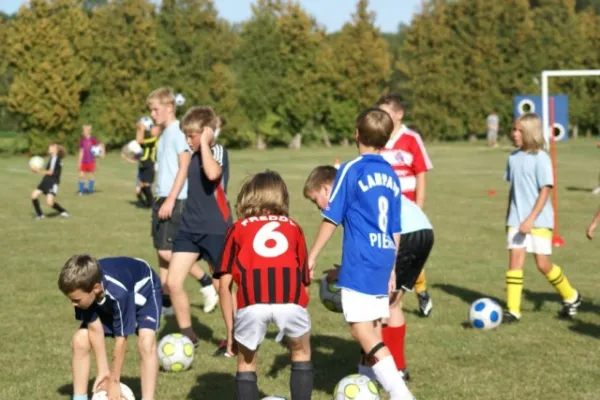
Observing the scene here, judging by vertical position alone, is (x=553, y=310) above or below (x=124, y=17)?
below

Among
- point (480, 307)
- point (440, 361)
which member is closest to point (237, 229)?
point (440, 361)

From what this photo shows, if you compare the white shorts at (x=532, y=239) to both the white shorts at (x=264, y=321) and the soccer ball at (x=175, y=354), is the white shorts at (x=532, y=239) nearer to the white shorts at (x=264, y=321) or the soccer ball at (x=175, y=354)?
the soccer ball at (x=175, y=354)

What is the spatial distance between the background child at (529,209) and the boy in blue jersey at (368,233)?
3354 millimetres

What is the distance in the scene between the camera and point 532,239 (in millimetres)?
9383

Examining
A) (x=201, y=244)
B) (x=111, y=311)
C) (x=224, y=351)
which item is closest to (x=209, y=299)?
(x=224, y=351)

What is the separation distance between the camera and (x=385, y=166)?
19.9ft

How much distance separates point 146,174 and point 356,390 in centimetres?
1737

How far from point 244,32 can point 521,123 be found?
170 ft

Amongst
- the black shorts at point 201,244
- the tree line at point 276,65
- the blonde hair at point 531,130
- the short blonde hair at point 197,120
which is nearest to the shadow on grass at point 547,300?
the blonde hair at point 531,130

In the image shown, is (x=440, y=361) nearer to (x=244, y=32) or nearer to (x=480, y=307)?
(x=480, y=307)

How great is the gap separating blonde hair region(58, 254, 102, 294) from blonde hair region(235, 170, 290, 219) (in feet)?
2.96

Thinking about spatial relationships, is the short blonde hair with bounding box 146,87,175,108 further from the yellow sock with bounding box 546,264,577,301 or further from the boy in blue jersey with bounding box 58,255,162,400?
the yellow sock with bounding box 546,264,577,301

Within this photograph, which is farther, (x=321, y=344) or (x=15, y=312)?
(x=15, y=312)

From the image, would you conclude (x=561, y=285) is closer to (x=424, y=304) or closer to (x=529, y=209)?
(x=529, y=209)
